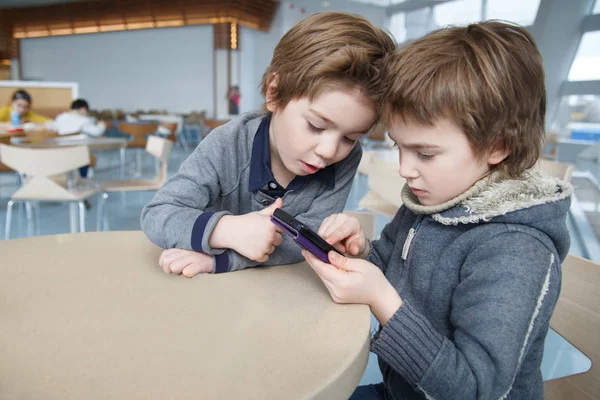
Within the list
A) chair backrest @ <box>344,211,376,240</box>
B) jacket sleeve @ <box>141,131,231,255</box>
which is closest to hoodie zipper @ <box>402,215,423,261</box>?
jacket sleeve @ <box>141,131,231,255</box>

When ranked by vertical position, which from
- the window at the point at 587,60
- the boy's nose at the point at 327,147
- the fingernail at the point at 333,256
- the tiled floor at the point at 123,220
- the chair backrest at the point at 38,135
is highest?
the window at the point at 587,60

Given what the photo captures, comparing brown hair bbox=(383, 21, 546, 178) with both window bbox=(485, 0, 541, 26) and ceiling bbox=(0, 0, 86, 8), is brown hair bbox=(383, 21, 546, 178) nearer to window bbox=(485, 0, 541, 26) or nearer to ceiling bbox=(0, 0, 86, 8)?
window bbox=(485, 0, 541, 26)

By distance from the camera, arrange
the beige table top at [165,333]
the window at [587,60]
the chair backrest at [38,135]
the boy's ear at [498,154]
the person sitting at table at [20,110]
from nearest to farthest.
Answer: the beige table top at [165,333] < the boy's ear at [498,154] < the chair backrest at [38,135] < the window at [587,60] < the person sitting at table at [20,110]

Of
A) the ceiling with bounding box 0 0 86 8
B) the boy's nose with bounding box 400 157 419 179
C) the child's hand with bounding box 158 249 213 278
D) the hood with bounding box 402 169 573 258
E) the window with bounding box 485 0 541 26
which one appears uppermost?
the ceiling with bounding box 0 0 86 8

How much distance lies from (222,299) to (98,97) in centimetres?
1206

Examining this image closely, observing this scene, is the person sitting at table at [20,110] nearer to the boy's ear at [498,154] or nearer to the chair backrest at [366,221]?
the chair backrest at [366,221]

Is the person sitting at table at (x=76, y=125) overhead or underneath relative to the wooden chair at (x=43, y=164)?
overhead

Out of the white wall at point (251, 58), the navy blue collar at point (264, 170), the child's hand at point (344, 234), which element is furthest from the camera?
the white wall at point (251, 58)

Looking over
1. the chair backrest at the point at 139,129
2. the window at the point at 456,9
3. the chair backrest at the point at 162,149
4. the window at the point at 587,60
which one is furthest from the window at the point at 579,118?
the chair backrest at the point at 139,129

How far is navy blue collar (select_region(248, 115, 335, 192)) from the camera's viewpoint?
921 mm

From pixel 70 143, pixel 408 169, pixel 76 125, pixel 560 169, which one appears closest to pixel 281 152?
pixel 408 169

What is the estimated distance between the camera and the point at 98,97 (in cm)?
1109

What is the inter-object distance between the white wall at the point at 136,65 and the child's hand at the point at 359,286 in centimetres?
1022

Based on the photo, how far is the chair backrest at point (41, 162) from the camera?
2.38 m
